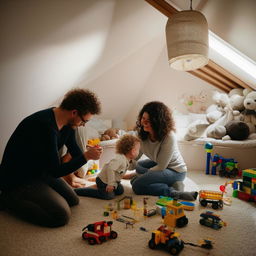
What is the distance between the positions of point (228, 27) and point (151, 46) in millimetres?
1219

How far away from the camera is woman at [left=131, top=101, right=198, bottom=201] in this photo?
6.46 feet

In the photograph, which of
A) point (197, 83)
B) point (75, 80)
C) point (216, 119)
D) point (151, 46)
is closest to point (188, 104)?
point (197, 83)

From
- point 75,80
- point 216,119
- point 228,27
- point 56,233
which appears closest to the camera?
point 56,233

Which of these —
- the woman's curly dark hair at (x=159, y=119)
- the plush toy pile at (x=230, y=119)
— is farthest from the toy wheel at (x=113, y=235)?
the plush toy pile at (x=230, y=119)

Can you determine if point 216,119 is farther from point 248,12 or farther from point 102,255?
point 102,255

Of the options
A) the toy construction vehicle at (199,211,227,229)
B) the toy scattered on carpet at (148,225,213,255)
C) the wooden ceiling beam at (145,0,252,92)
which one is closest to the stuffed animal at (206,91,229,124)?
the wooden ceiling beam at (145,0,252,92)

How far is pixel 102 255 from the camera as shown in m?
1.15

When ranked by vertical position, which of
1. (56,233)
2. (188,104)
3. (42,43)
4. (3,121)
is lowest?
(56,233)

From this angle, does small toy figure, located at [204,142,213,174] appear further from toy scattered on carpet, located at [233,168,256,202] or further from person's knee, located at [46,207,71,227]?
person's knee, located at [46,207,71,227]

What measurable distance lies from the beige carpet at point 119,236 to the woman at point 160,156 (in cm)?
35

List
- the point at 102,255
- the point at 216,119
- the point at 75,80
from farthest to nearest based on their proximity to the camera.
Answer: the point at 216,119 → the point at 75,80 → the point at 102,255

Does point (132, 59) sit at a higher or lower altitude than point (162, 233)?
higher

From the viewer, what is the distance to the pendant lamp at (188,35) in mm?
2055

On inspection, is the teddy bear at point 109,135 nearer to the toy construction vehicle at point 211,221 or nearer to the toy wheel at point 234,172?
the toy wheel at point 234,172
